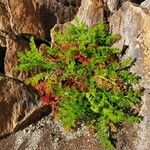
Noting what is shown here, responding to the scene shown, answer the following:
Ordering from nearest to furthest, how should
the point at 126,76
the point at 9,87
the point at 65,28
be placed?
the point at 126,76
the point at 9,87
the point at 65,28

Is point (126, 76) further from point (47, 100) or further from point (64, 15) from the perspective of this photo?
point (64, 15)

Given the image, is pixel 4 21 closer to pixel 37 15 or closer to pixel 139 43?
pixel 37 15

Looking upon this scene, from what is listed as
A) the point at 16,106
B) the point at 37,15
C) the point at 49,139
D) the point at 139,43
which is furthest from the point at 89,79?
the point at 37,15

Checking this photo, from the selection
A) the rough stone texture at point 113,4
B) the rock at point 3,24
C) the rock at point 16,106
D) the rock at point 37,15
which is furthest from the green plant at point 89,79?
the rock at point 37,15

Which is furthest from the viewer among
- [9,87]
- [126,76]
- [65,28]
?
[65,28]

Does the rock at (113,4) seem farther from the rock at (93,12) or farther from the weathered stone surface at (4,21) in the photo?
the weathered stone surface at (4,21)

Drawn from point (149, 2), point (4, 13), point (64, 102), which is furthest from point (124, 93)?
point (4, 13)
